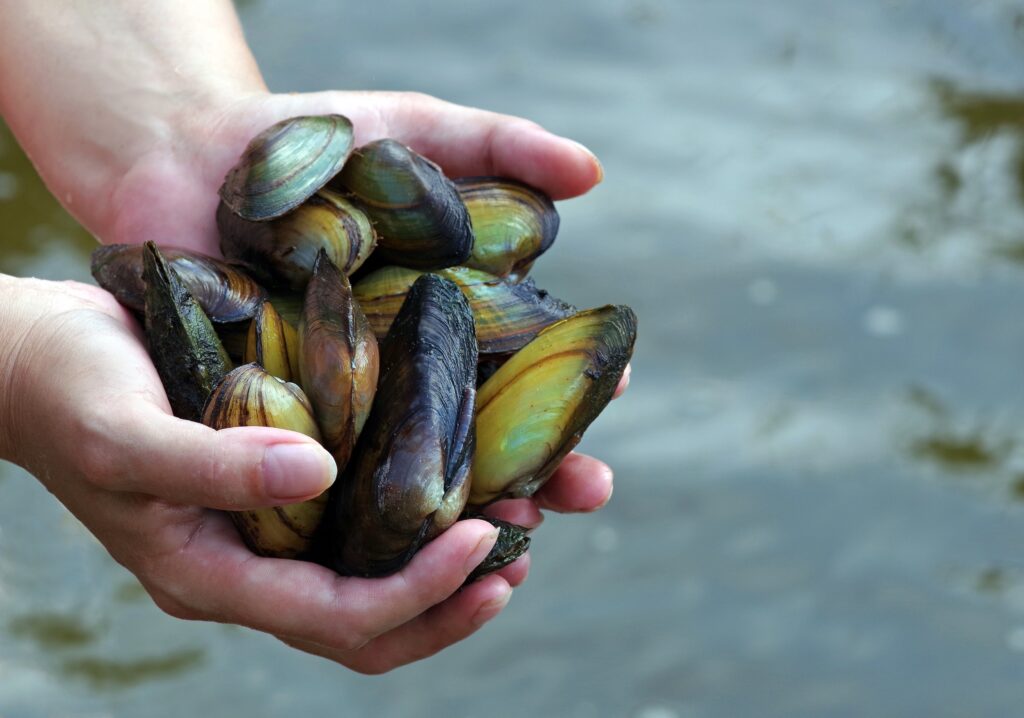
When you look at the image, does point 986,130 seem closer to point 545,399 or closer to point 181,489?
point 545,399

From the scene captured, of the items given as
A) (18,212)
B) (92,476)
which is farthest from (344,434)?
(18,212)

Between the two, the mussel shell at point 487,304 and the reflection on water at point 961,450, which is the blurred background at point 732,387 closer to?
the reflection on water at point 961,450

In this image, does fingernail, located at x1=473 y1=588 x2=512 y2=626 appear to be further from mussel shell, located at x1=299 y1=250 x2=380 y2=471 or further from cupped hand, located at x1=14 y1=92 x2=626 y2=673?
mussel shell, located at x1=299 y1=250 x2=380 y2=471

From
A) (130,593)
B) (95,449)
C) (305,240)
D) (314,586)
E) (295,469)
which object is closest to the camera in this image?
(295,469)

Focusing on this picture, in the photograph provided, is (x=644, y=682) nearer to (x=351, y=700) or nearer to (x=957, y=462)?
(x=351, y=700)

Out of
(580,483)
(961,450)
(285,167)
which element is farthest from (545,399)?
(961,450)

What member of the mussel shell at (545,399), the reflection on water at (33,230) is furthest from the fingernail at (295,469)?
the reflection on water at (33,230)
